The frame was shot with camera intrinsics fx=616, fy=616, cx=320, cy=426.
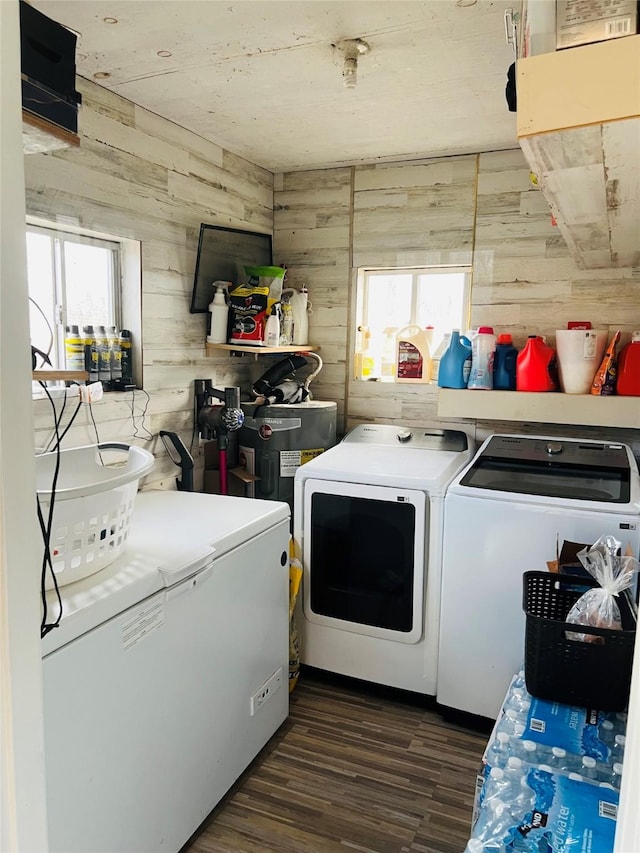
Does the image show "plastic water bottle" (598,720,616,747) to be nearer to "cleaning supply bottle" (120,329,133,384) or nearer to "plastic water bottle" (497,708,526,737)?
"plastic water bottle" (497,708,526,737)

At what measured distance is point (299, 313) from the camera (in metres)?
3.28

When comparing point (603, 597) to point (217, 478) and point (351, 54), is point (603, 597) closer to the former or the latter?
point (351, 54)

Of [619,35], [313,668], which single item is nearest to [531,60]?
[619,35]

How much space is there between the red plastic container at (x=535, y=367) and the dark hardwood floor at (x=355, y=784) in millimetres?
1419

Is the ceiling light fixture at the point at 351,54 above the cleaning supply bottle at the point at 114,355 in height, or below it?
above

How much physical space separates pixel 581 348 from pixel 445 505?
0.95 m

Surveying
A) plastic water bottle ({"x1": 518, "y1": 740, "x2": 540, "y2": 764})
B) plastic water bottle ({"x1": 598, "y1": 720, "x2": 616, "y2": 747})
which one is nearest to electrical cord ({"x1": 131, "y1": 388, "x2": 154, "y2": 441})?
plastic water bottle ({"x1": 518, "y1": 740, "x2": 540, "y2": 764})

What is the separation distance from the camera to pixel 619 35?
940mm

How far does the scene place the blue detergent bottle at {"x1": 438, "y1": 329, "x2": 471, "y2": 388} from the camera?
9.33 ft

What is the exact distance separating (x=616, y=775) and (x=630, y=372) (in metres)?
1.73

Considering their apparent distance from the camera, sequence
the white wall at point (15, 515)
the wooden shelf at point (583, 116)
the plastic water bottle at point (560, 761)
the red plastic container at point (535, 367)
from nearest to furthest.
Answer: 1. the white wall at point (15, 515)
2. the wooden shelf at point (583, 116)
3. the plastic water bottle at point (560, 761)
4. the red plastic container at point (535, 367)

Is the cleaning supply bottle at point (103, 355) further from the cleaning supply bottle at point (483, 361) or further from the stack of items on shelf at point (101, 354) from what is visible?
the cleaning supply bottle at point (483, 361)

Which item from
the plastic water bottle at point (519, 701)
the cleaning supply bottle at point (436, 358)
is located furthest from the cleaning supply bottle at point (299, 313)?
the plastic water bottle at point (519, 701)

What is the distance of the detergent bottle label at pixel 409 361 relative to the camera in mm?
3154
